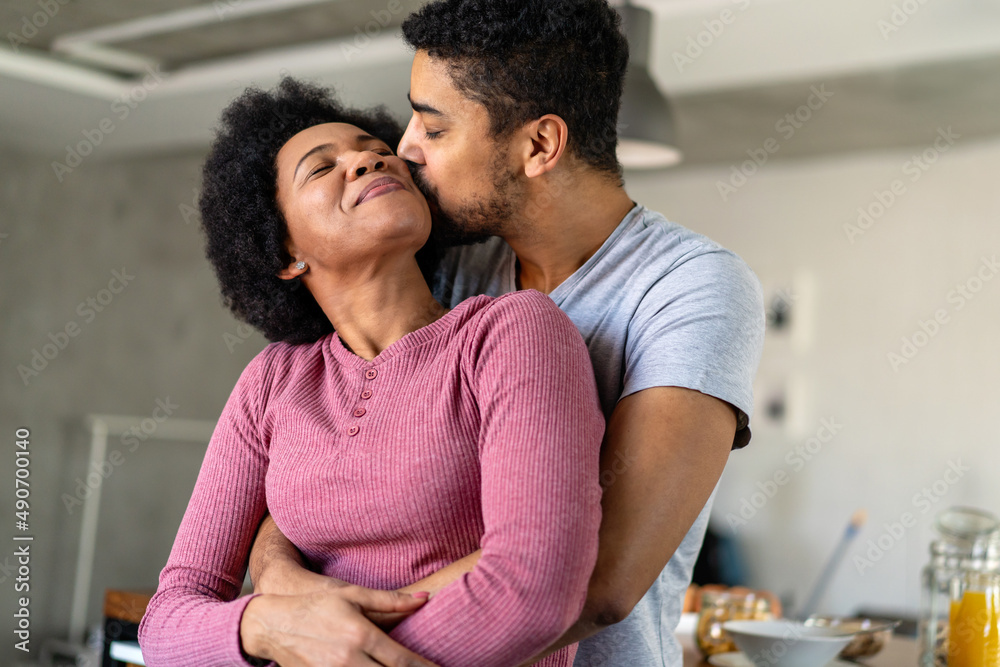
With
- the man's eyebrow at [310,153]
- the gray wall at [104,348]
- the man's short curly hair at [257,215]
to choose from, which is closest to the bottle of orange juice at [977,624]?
the man's short curly hair at [257,215]

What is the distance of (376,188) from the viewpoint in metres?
1.34

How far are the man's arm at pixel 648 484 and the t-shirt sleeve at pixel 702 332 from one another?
2 centimetres

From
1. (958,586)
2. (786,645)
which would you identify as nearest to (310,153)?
(786,645)

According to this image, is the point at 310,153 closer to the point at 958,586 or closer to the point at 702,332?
the point at 702,332

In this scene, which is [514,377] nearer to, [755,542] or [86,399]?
[755,542]

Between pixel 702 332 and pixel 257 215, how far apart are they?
27.2 inches

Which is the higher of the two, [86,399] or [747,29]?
[747,29]

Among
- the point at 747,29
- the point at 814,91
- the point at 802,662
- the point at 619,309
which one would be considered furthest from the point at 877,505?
the point at 619,309

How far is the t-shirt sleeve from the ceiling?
2.63 metres

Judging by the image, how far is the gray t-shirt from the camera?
3.88 feet

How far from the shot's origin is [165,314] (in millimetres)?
6113

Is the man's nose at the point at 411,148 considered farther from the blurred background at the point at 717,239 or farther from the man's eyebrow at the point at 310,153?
the blurred background at the point at 717,239

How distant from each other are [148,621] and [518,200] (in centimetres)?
76

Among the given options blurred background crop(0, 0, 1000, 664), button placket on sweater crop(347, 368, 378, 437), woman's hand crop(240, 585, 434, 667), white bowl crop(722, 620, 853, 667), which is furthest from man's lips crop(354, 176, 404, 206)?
blurred background crop(0, 0, 1000, 664)
